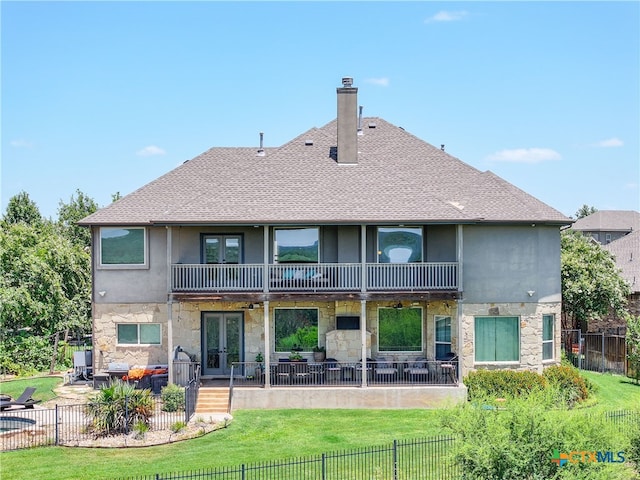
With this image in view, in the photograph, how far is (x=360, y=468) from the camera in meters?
15.4

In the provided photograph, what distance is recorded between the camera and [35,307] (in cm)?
3097

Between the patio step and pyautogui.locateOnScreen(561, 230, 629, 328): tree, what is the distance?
19.1 meters

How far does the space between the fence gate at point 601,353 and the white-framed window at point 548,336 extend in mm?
6638

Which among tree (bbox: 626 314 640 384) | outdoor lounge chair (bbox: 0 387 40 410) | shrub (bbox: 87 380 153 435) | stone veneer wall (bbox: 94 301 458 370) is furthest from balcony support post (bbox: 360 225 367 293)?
tree (bbox: 626 314 640 384)

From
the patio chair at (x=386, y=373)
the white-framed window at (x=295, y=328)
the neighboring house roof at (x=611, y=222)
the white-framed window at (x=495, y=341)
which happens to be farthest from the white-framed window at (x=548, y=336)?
the neighboring house roof at (x=611, y=222)

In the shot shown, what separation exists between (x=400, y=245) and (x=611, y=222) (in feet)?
186

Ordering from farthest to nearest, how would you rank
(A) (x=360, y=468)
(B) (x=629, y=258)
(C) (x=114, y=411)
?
(B) (x=629, y=258) → (C) (x=114, y=411) → (A) (x=360, y=468)

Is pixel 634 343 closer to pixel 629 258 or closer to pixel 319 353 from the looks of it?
pixel 319 353

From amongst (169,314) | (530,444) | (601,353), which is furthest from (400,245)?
(601,353)

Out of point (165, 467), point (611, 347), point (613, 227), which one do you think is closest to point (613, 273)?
point (611, 347)

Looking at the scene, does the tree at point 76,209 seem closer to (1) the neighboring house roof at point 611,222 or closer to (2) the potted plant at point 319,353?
(2) the potted plant at point 319,353

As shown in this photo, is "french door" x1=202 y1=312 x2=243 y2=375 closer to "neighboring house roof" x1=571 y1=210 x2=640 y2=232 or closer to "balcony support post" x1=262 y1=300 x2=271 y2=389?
"balcony support post" x1=262 y1=300 x2=271 y2=389

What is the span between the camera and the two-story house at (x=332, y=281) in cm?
2244

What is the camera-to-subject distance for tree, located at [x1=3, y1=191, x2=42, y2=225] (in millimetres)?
56938
